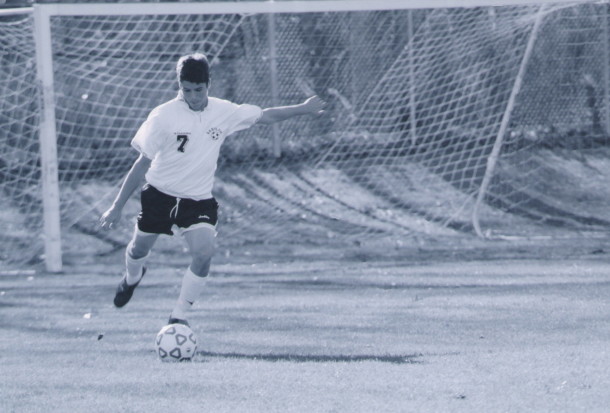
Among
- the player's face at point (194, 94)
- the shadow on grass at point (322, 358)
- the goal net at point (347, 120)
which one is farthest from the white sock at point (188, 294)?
the goal net at point (347, 120)

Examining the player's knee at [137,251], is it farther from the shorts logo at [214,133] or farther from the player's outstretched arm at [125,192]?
the shorts logo at [214,133]

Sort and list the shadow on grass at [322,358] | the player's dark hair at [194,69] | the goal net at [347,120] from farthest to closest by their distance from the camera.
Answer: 1. the goal net at [347,120]
2. the player's dark hair at [194,69]
3. the shadow on grass at [322,358]

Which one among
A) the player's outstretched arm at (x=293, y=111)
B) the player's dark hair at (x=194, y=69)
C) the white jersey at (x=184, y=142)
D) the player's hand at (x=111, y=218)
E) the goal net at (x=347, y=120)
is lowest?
the goal net at (x=347, y=120)

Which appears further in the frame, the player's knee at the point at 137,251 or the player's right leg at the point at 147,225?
the player's knee at the point at 137,251

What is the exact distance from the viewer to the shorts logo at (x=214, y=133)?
725 centimetres

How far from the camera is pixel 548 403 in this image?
508 cm

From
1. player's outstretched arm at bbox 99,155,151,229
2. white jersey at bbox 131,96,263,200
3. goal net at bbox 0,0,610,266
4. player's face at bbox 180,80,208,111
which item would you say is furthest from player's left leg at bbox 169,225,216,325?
goal net at bbox 0,0,610,266

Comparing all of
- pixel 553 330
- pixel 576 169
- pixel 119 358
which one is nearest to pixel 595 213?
pixel 576 169

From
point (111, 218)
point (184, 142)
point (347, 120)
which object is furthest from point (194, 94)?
point (347, 120)

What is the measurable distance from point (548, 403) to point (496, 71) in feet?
35.5

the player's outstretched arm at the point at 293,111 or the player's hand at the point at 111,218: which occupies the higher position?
the player's outstretched arm at the point at 293,111

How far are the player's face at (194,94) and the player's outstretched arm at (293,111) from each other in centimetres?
45

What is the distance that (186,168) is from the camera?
7254mm

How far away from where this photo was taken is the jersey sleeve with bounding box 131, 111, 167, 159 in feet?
23.4
